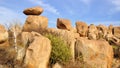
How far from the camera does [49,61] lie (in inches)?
524

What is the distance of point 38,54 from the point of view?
39.9 ft

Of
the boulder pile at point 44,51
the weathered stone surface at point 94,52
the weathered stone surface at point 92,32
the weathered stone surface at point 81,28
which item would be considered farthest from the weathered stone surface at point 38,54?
the weathered stone surface at point 81,28

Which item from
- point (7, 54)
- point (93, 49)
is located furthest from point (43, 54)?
point (93, 49)

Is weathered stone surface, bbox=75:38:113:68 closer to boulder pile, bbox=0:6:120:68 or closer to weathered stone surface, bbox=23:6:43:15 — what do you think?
boulder pile, bbox=0:6:120:68

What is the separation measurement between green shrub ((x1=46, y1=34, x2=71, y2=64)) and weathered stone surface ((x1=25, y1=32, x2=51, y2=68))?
2.07 feet

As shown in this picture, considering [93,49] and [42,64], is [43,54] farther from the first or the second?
[93,49]

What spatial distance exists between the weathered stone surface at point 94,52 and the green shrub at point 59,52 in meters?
0.84

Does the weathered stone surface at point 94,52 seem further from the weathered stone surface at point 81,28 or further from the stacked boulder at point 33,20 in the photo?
the weathered stone surface at point 81,28

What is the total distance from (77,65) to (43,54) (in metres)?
2.21

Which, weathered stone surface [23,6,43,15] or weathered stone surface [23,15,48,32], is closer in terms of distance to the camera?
weathered stone surface [23,6,43,15]

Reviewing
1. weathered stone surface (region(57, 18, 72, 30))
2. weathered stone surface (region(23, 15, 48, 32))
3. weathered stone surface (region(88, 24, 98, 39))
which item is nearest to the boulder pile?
weathered stone surface (region(23, 15, 48, 32))

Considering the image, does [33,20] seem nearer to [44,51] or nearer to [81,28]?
[81,28]

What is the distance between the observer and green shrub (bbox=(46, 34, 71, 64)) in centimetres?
1350

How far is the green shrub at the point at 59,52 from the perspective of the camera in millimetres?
13500
